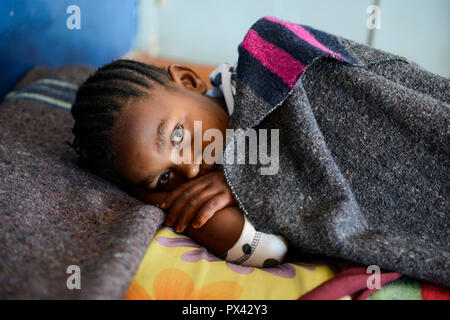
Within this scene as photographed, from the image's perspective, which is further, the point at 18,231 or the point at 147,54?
the point at 147,54

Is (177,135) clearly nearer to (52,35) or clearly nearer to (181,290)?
(181,290)

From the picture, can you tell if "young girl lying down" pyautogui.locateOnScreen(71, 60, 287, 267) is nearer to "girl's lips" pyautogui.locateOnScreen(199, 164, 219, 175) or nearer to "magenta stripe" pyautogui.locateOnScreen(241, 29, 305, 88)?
"girl's lips" pyautogui.locateOnScreen(199, 164, 219, 175)

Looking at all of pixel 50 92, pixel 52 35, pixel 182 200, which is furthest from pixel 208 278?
pixel 52 35

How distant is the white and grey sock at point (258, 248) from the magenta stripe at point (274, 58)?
0.26 meters

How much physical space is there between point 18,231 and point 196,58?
71.1 inches

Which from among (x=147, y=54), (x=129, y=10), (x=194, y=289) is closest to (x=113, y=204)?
(x=194, y=289)

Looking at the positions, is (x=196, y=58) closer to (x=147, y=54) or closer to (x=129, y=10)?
(x=147, y=54)

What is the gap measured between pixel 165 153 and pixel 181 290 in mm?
248

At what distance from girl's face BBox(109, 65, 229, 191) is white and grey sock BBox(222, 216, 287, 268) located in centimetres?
15

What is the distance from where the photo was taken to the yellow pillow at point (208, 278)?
0.55m

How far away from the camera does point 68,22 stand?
1.28 m

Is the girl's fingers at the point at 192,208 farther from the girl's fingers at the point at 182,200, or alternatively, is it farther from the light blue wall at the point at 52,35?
the light blue wall at the point at 52,35

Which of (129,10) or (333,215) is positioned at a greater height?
(129,10)

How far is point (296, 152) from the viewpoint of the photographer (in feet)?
2.23
